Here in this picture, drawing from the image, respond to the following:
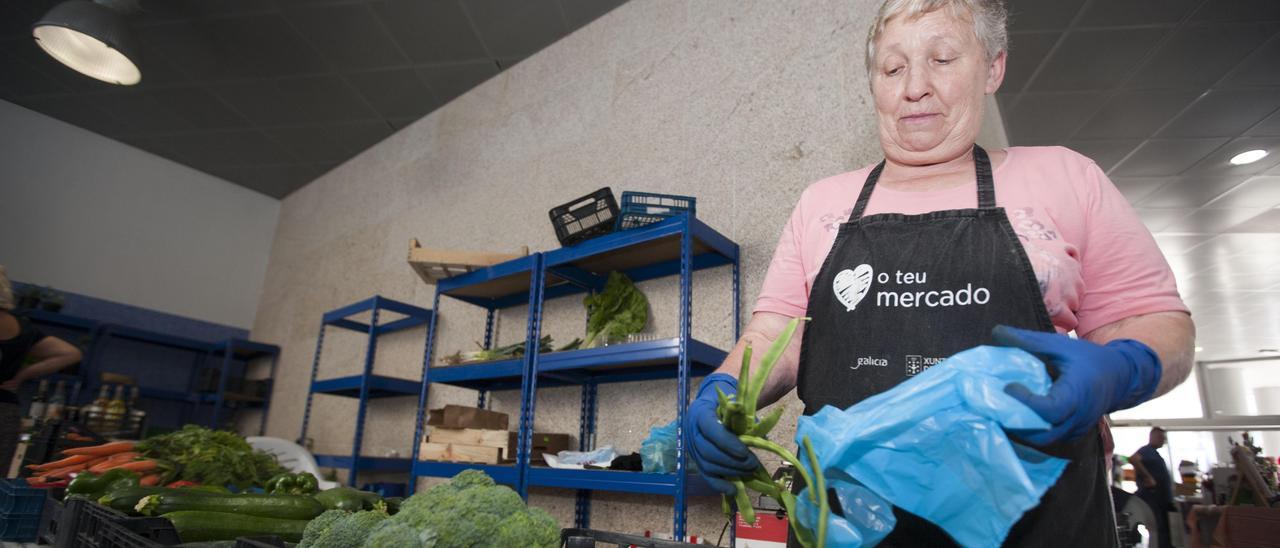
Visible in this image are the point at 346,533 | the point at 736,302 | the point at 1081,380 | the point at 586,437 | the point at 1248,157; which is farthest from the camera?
the point at 1248,157

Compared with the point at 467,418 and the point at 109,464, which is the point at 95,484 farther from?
the point at 467,418

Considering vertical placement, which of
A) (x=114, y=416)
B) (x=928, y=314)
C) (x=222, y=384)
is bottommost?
(x=114, y=416)

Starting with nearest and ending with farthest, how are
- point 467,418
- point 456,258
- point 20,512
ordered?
point 20,512 < point 467,418 < point 456,258

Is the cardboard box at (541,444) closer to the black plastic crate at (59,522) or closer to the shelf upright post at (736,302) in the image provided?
the shelf upright post at (736,302)

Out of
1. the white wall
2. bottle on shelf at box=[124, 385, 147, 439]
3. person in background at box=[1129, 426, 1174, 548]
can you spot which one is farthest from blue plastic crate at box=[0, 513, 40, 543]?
person in background at box=[1129, 426, 1174, 548]

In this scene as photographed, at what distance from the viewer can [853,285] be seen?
1.20 m

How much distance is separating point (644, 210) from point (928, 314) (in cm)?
176

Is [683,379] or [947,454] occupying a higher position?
[683,379]

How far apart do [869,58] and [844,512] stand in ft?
3.24

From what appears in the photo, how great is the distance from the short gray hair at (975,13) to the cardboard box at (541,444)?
2.31 meters

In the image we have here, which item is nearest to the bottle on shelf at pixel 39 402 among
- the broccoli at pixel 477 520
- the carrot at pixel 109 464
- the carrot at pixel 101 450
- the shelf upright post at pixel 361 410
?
the shelf upright post at pixel 361 410

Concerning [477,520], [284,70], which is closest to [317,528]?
[477,520]

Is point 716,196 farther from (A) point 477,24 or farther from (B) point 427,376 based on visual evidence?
(A) point 477,24

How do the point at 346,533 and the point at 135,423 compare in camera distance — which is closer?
the point at 346,533
